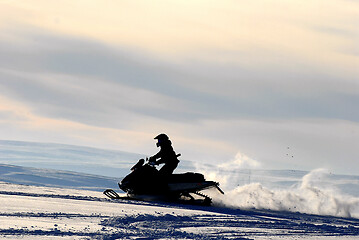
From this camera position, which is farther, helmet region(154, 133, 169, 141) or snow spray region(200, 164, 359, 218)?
snow spray region(200, 164, 359, 218)

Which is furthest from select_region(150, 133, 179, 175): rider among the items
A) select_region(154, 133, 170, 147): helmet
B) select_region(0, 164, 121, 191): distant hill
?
select_region(0, 164, 121, 191): distant hill

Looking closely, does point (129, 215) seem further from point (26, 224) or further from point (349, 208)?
point (349, 208)

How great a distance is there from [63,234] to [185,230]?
119 inches

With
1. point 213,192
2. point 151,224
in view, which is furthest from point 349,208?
point 151,224

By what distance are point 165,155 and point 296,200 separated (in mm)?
5960

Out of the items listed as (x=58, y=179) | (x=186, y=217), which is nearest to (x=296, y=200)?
(x=186, y=217)

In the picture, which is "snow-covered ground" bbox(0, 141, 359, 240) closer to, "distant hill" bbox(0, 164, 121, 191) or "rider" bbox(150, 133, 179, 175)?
"rider" bbox(150, 133, 179, 175)

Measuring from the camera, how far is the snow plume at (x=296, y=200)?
977 inches

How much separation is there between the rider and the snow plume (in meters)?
2.38

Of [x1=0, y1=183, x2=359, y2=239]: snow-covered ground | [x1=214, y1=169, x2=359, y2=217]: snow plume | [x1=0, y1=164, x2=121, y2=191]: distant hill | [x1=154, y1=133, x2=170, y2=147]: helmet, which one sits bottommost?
[x1=0, y1=183, x2=359, y2=239]: snow-covered ground

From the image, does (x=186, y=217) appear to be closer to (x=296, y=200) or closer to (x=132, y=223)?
(x=132, y=223)

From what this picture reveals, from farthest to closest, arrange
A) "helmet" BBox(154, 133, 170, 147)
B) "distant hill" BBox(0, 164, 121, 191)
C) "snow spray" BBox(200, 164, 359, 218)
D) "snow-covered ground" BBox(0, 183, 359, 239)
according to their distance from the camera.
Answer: "distant hill" BBox(0, 164, 121, 191), "snow spray" BBox(200, 164, 359, 218), "helmet" BBox(154, 133, 170, 147), "snow-covered ground" BBox(0, 183, 359, 239)

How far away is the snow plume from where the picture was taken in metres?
24.8

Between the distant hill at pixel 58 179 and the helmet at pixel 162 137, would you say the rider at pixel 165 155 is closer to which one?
the helmet at pixel 162 137
